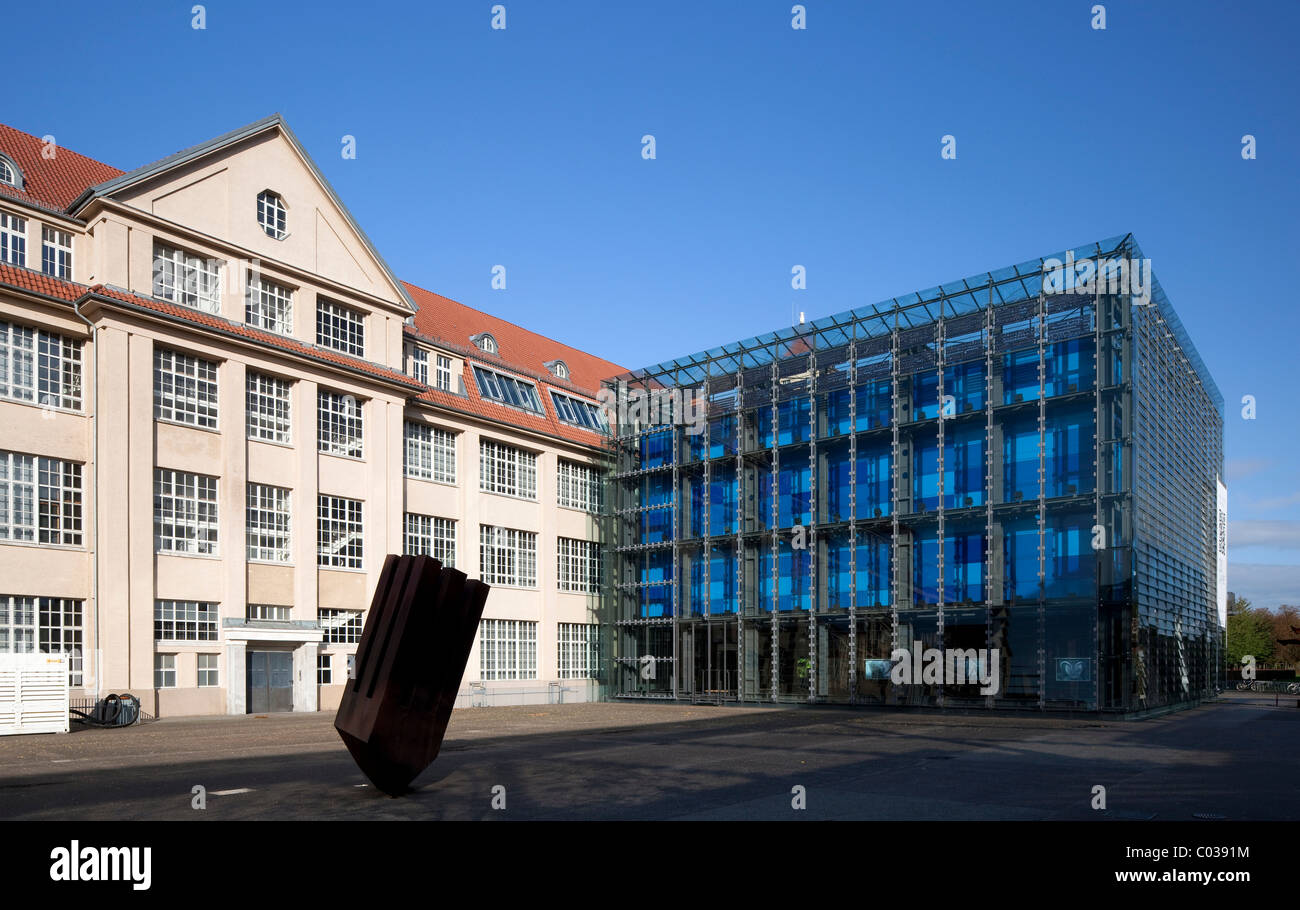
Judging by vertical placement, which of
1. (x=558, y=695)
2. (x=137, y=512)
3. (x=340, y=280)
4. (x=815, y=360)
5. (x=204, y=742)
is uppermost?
(x=340, y=280)

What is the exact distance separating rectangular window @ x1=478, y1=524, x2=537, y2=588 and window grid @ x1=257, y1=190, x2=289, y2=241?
14.6 meters

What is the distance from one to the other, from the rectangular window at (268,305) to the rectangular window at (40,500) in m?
8.26

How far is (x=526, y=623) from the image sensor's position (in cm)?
4700

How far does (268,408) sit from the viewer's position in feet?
120

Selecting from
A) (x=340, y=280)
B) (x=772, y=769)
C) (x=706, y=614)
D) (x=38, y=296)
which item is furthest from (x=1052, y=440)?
(x=38, y=296)

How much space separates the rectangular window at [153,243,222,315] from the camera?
1335 inches

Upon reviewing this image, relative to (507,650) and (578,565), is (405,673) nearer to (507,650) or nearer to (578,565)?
(507,650)

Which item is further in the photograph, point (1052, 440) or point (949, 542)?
point (949, 542)

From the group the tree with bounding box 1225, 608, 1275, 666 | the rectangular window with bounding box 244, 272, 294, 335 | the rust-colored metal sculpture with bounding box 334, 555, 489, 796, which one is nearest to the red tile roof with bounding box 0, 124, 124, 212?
the rectangular window with bounding box 244, 272, 294, 335

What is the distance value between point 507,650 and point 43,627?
784 inches

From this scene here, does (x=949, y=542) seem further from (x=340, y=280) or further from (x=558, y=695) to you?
(x=340, y=280)

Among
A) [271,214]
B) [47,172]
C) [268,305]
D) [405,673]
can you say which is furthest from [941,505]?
[47,172]

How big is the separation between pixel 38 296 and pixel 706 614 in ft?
88.1

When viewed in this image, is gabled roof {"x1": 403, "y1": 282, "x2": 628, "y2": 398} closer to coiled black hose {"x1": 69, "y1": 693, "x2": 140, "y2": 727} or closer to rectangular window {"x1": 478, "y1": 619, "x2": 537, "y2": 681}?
rectangular window {"x1": 478, "y1": 619, "x2": 537, "y2": 681}
